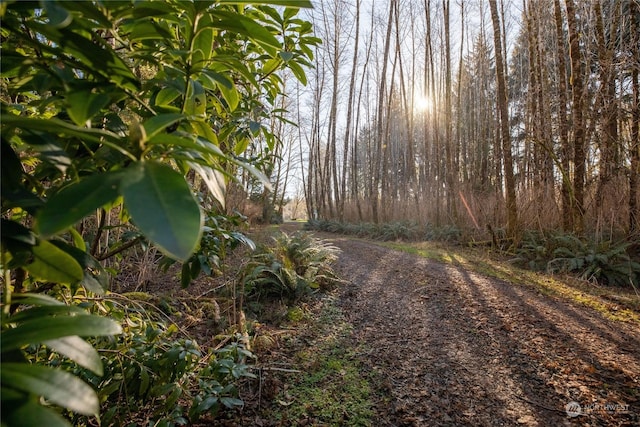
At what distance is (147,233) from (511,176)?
5640mm

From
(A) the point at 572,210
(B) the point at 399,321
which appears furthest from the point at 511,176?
(B) the point at 399,321

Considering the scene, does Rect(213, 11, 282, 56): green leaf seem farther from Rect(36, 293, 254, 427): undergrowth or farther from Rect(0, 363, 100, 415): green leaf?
Rect(36, 293, 254, 427): undergrowth

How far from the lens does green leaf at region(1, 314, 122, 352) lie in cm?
31

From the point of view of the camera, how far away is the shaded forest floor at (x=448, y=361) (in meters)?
1.41

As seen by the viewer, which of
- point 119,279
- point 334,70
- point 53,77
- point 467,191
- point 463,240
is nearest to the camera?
point 53,77

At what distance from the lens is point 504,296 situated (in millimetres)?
2799

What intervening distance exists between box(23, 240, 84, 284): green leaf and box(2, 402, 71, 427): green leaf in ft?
0.69

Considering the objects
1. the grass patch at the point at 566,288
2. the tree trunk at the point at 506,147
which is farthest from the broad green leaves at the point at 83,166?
the tree trunk at the point at 506,147

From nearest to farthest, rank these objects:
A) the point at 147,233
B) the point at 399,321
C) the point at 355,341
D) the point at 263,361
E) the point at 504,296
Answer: the point at 147,233, the point at 263,361, the point at 355,341, the point at 399,321, the point at 504,296

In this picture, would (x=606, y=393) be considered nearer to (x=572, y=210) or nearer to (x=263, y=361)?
(x=263, y=361)

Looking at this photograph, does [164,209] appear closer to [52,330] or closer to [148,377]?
[52,330]

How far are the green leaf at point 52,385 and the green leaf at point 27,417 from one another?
0.04 ft

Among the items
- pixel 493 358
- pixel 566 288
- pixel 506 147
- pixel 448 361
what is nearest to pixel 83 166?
pixel 448 361

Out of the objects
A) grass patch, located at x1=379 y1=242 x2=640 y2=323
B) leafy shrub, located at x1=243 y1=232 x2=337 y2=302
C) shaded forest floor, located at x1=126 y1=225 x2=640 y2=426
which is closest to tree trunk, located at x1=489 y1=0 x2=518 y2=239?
grass patch, located at x1=379 y1=242 x2=640 y2=323
